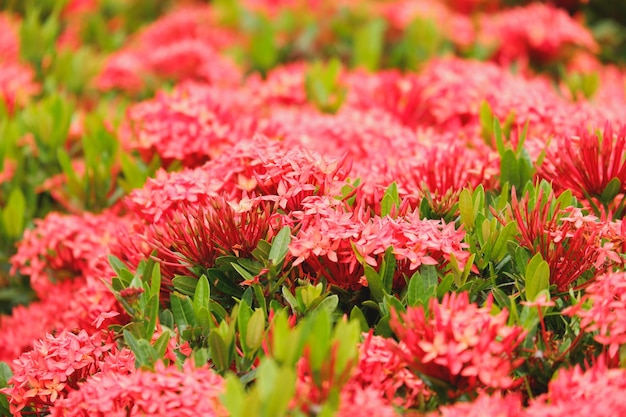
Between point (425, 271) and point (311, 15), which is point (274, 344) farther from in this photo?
point (311, 15)

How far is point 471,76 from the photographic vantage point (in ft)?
11.1

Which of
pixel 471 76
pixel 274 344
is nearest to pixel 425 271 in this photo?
pixel 274 344

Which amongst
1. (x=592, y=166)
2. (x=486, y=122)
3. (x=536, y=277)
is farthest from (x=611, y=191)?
(x=486, y=122)

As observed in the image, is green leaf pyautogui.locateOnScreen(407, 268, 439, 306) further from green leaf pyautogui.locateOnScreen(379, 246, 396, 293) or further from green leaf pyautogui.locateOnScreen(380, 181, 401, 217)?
green leaf pyautogui.locateOnScreen(380, 181, 401, 217)

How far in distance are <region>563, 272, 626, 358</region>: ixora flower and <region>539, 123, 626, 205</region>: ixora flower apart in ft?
1.87

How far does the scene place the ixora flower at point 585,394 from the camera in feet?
4.95

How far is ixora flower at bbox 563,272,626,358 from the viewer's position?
5.48ft

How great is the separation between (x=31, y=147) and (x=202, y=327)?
1749mm

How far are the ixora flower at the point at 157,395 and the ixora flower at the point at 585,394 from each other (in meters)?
0.66

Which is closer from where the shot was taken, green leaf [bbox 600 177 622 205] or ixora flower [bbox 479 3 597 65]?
green leaf [bbox 600 177 622 205]

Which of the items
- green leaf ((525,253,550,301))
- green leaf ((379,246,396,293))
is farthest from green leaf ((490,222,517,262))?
green leaf ((379,246,396,293))

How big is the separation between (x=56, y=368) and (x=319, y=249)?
2.29 ft

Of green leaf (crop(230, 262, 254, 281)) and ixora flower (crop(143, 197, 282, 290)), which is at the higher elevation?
ixora flower (crop(143, 197, 282, 290))

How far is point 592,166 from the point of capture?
88.4 inches
